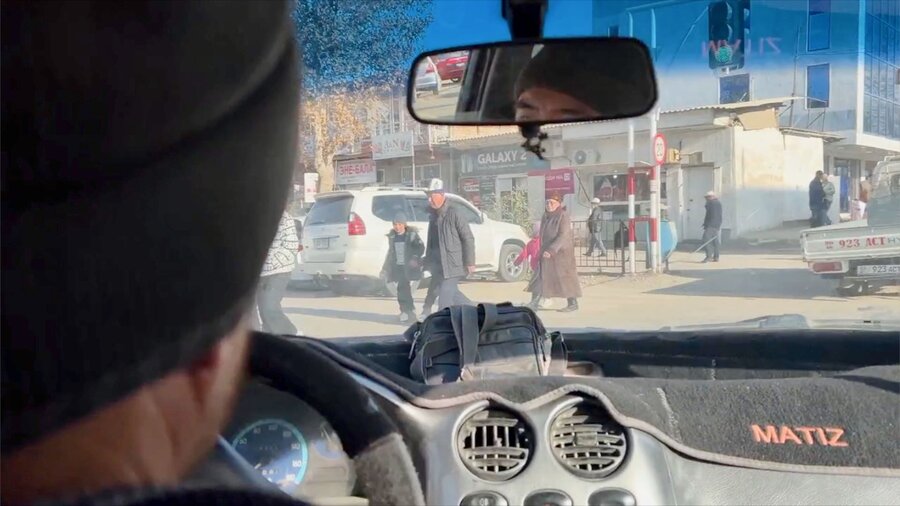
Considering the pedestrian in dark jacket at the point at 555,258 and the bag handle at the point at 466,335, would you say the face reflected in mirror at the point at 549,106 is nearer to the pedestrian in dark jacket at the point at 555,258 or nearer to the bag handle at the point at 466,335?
the bag handle at the point at 466,335

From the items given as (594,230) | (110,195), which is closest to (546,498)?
(110,195)

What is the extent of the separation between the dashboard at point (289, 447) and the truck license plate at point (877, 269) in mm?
4075

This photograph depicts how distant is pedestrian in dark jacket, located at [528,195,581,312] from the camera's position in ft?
22.5

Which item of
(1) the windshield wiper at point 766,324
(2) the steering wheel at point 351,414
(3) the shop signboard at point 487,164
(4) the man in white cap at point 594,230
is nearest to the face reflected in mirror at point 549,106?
(2) the steering wheel at point 351,414

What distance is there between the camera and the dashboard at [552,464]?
7.66ft

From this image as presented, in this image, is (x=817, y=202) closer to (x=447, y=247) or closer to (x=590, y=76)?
(x=447, y=247)

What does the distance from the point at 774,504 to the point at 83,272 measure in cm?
214

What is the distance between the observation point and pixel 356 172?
20.5 ft

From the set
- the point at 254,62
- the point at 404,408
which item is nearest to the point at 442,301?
the point at 404,408

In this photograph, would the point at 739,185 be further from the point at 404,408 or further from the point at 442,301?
the point at 404,408

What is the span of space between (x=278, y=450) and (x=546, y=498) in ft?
2.28

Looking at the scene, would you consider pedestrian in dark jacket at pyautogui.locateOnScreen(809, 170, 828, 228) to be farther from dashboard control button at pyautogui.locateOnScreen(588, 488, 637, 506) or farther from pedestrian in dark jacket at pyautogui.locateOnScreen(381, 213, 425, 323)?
dashboard control button at pyautogui.locateOnScreen(588, 488, 637, 506)

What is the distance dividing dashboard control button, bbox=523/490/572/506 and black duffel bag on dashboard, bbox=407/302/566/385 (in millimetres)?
640

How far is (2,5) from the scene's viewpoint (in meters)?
0.70
